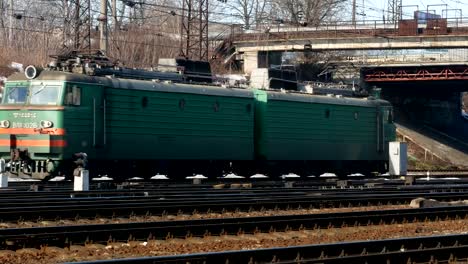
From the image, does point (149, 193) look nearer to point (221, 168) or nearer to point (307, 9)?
point (221, 168)

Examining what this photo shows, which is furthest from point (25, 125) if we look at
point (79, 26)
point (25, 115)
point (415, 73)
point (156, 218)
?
point (415, 73)

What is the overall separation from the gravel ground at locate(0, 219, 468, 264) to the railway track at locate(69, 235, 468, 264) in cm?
202

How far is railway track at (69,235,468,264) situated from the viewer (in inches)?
475

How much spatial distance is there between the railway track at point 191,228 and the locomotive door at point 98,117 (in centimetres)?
1111

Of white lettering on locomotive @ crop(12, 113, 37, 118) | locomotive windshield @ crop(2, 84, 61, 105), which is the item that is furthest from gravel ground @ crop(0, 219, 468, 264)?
white lettering on locomotive @ crop(12, 113, 37, 118)

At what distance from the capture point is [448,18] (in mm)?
63281

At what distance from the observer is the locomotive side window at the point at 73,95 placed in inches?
1076

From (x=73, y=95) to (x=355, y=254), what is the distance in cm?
1569

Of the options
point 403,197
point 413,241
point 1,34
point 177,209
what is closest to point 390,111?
point 403,197

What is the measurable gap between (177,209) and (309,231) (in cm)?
364

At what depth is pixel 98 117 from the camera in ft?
92.1

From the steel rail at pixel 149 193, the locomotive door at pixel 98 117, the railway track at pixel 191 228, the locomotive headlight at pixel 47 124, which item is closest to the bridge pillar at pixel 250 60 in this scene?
the locomotive door at pixel 98 117

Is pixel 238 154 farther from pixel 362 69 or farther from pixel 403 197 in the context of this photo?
pixel 362 69

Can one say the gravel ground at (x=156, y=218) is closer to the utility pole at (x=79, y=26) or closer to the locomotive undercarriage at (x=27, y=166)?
the locomotive undercarriage at (x=27, y=166)
